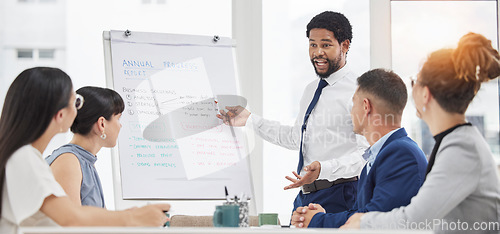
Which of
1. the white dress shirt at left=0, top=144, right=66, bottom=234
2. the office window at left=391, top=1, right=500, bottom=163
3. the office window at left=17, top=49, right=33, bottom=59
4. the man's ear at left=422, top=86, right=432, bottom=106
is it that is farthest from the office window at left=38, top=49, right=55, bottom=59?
the man's ear at left=422, top=86, right=432, bottom=106

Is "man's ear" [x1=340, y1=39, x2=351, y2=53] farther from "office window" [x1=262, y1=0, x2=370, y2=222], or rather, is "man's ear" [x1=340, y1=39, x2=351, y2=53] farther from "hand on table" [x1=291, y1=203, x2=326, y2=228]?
"hand on table" [x1=291, y1=203, x2=326, y2=228]

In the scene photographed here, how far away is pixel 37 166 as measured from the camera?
68.5 inches

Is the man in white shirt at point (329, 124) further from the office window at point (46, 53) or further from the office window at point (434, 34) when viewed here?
the office window at point (46, 53)

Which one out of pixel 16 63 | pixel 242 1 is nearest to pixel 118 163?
pixel 16 63

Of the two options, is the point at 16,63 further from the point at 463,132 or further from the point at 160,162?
the point at 463,132

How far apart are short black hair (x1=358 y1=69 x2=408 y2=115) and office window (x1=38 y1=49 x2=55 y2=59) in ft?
7.41

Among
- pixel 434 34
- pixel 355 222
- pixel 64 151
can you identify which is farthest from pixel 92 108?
pixel 434 34

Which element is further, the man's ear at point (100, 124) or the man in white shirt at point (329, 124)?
the man in white shirt at point (329, 124)

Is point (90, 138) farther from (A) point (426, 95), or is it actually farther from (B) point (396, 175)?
(A) point (426, 95)

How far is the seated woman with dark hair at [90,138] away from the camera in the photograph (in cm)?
239

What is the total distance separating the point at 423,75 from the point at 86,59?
95.2 inches

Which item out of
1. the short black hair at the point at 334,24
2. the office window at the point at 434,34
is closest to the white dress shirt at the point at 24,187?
the short black hair at the point at 334,24

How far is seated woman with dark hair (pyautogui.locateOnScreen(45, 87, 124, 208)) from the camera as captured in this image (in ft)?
7.84

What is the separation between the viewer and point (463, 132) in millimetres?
1847
